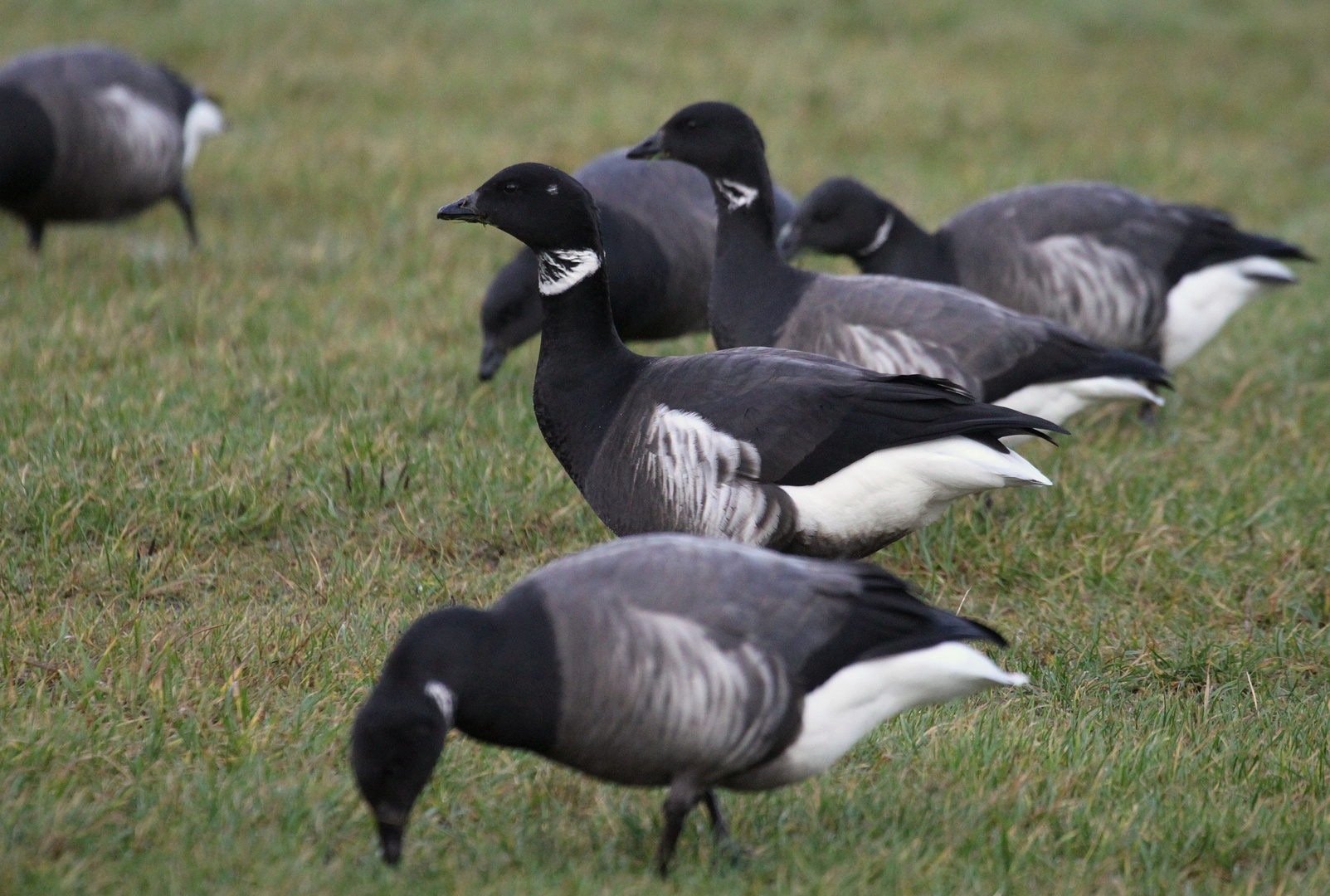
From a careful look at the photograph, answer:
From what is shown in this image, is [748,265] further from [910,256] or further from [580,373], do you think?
[910,256]

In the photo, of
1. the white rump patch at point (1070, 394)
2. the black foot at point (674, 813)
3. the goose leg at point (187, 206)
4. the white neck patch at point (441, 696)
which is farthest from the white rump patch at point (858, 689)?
the goose leg at point (187, 206)

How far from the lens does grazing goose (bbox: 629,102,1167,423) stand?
5.85 meters

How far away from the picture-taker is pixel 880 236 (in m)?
7.41

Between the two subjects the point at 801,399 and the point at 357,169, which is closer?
the point at 801,399

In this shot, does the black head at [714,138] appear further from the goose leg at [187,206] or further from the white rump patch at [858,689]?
the goose leg at [187,206]

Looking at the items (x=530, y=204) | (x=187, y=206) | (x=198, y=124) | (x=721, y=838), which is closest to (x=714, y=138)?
(x=530, y=204)

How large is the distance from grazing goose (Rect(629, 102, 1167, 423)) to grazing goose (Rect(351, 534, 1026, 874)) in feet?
8.30

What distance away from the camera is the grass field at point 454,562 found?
11.3 ft

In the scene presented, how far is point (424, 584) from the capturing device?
507 cm

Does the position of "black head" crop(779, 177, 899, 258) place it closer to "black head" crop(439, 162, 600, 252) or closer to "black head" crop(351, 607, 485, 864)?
"black head" crop(439, 162, 600, 252)

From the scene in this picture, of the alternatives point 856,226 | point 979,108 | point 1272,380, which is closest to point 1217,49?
point 979,108

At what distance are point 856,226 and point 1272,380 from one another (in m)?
2.53

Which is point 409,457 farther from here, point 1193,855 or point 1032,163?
point 1032,163

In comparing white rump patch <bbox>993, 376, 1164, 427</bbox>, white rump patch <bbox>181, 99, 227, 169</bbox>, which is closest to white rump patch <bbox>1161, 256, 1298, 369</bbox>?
white rump patch <bbox>993, 376, 1164, 427</bbox>
